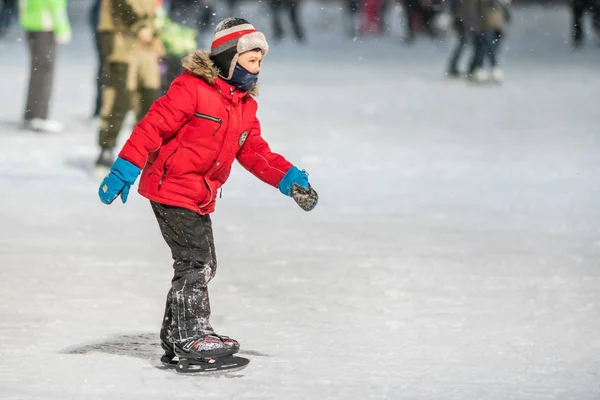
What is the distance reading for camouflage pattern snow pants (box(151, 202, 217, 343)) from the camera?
185 inches

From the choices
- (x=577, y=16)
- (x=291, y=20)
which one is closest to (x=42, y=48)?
(x=291, y=20)

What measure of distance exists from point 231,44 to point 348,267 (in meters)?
2.32

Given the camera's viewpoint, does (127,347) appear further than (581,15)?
No

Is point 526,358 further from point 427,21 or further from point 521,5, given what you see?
point 521,5

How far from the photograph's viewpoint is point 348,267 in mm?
6762

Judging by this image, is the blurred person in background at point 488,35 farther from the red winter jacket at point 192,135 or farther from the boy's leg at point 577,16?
the red winter jacket at point 192,135

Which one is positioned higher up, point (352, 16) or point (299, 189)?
point (299, 189)

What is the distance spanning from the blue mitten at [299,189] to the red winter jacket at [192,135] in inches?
8.1

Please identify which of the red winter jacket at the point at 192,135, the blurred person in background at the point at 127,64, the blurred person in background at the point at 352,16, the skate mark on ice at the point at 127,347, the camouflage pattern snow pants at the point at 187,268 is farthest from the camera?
the blurred person in background at the point at 352,16

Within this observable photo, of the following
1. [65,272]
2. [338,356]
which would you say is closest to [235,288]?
[65,272]

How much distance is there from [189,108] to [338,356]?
3.52 ft

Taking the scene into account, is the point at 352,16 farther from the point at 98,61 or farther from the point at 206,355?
the point at 206,355

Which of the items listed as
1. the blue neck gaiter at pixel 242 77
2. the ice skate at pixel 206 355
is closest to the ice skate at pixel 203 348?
the ice skate at pixel 206 355

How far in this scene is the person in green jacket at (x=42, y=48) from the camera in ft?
39.6
